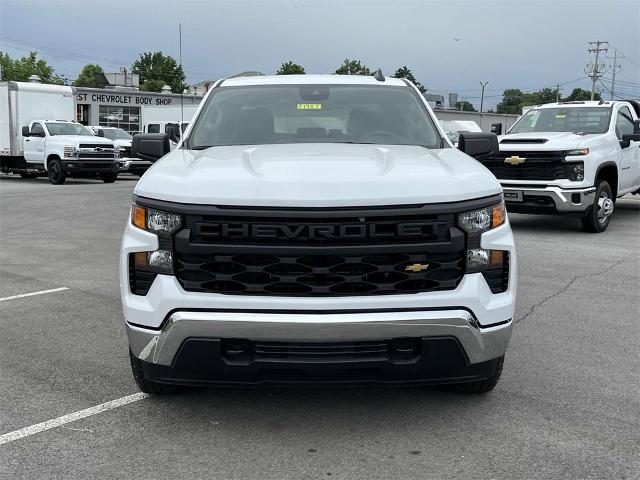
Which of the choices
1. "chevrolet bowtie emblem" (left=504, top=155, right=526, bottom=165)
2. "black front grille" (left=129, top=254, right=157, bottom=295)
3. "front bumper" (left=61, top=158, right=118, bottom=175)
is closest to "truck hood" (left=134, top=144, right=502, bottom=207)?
"black front grille" (left=129, top=254, right=157, bottom=295)

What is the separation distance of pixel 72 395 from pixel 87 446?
72 centimetres

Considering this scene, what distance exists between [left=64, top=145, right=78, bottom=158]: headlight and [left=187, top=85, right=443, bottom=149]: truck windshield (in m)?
17.2

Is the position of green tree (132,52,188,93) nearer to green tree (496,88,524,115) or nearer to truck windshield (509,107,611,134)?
green tree (496,88,524,115)

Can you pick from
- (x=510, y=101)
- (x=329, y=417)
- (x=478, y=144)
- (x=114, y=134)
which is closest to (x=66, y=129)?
(x=114, y=134)

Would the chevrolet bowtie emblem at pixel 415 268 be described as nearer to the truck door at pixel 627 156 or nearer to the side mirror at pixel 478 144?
the side mirror at pixel 478 144

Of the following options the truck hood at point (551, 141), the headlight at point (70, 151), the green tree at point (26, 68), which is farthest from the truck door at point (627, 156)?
the green tree at point (26, 68)

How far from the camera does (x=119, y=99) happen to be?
38812 millimetres

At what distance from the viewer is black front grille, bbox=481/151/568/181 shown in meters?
9.99

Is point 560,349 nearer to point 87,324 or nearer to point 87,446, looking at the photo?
point 87,446

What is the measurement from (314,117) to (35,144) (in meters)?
19.7

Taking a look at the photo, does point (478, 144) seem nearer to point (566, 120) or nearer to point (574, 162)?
point (574, 162)

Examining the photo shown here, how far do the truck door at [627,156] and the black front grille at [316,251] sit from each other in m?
8.96

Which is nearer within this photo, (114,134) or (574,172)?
(574,172)

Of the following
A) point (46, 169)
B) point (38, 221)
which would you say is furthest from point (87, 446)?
point (46, 169)
